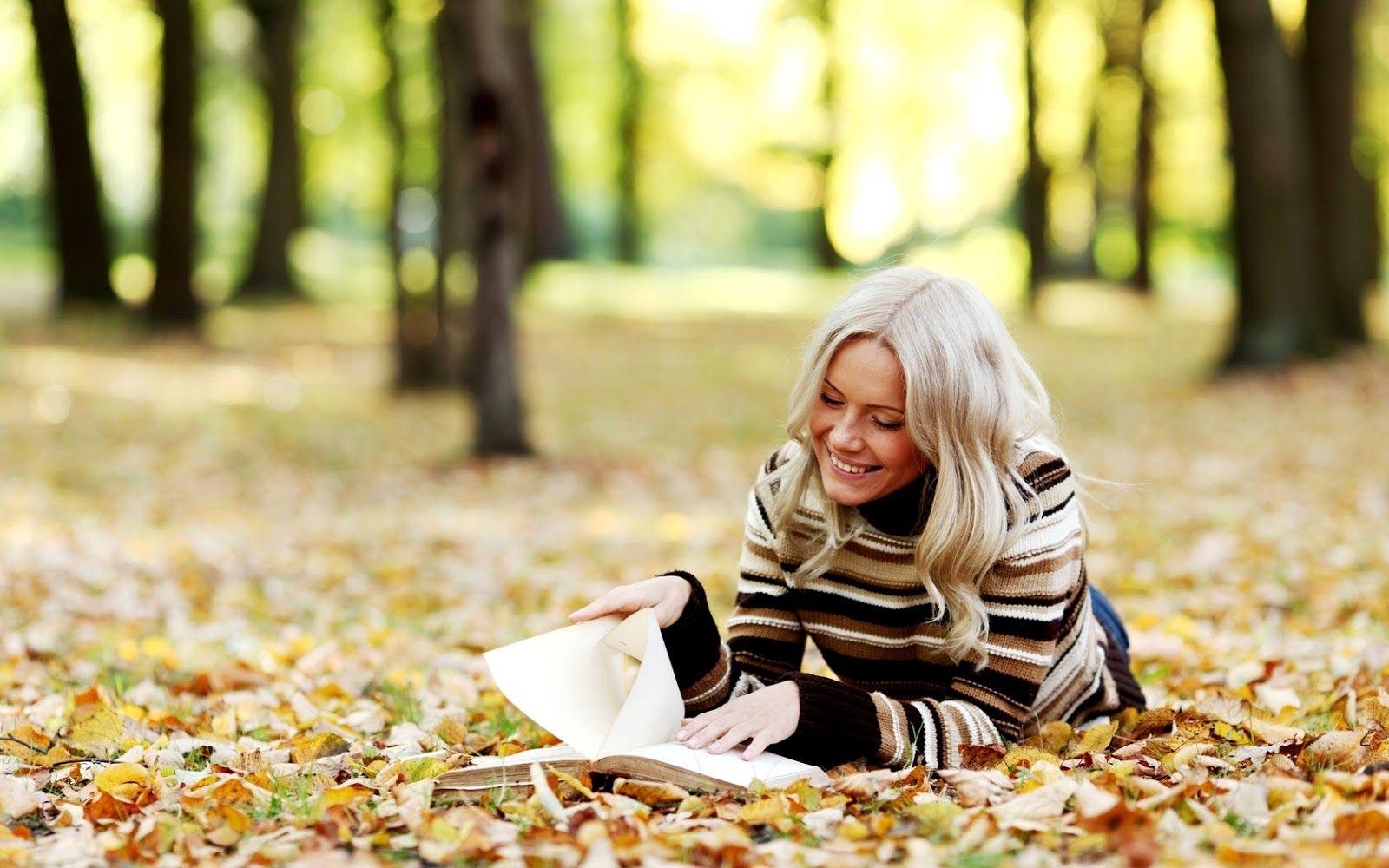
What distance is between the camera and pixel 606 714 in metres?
3.00

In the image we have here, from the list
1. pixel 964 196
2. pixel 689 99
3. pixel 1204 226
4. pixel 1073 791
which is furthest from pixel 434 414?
pixel 1204 226

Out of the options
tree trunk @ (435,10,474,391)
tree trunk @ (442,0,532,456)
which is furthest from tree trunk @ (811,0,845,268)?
tree trunk @ (442,0,532,456)

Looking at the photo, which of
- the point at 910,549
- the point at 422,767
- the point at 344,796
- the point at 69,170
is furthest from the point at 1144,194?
the point at 344,796

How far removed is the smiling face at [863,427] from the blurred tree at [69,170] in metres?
16.6

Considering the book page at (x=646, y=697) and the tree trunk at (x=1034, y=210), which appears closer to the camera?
the book page at (x=646, y=697)

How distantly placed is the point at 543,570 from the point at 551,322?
43.4ft

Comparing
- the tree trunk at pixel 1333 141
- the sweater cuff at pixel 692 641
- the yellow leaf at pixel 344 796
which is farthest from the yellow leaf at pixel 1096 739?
the tree trunk at pixel 1333 141

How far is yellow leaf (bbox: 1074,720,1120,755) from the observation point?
3.19 m

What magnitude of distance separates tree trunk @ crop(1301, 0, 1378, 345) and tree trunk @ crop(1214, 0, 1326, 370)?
61cm

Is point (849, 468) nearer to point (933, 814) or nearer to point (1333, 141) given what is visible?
point (933, 814)

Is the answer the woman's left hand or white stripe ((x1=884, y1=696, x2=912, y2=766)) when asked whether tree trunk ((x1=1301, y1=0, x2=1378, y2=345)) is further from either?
the woman's left hand

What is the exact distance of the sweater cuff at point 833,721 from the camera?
287cm

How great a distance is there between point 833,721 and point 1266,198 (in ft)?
37.5

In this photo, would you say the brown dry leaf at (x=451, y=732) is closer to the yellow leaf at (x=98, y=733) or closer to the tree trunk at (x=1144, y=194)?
the yellow leaf at (x=98, y=733)
